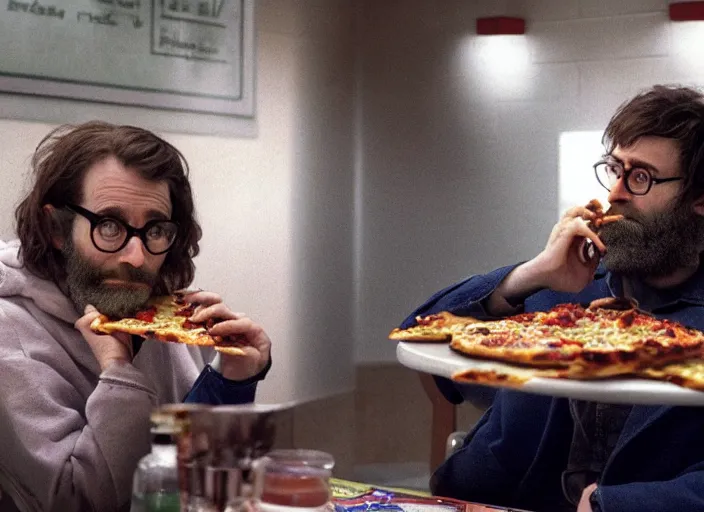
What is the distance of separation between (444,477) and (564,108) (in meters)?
1.35

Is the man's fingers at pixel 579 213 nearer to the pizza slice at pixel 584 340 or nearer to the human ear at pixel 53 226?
the pizza slice at pixel 584 340

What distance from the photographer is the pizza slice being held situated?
1313mm

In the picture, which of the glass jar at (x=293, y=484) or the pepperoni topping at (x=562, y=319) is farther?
the pepperoni topping at (x=562, y=319)

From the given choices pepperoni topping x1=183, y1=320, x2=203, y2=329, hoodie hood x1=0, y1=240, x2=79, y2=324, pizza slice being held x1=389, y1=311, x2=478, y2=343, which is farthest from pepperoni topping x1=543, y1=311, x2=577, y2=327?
hoodie hood x1=0, y1=240, x2=79, y2=324

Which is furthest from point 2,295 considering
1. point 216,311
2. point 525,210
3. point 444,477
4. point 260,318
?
point 525,210

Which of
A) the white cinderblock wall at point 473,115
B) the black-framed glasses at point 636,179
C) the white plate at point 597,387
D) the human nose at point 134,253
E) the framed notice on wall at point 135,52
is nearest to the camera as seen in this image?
the white plate at point 597,387

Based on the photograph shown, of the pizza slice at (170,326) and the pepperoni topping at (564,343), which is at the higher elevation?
the pepperoni topping at (564,343)

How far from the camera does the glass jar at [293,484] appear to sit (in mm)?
901

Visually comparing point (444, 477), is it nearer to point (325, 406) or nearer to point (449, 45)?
point (325, 406)

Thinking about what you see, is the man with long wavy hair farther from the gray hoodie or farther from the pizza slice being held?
the pizza slice being held

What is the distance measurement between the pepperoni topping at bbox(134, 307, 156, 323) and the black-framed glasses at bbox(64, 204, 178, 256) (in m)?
0.10

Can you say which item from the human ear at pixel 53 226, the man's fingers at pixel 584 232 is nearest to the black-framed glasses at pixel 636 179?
the man's fingers at pixel 584 232

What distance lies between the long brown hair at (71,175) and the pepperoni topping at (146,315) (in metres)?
0.15

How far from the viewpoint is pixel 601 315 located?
1.38 meters
